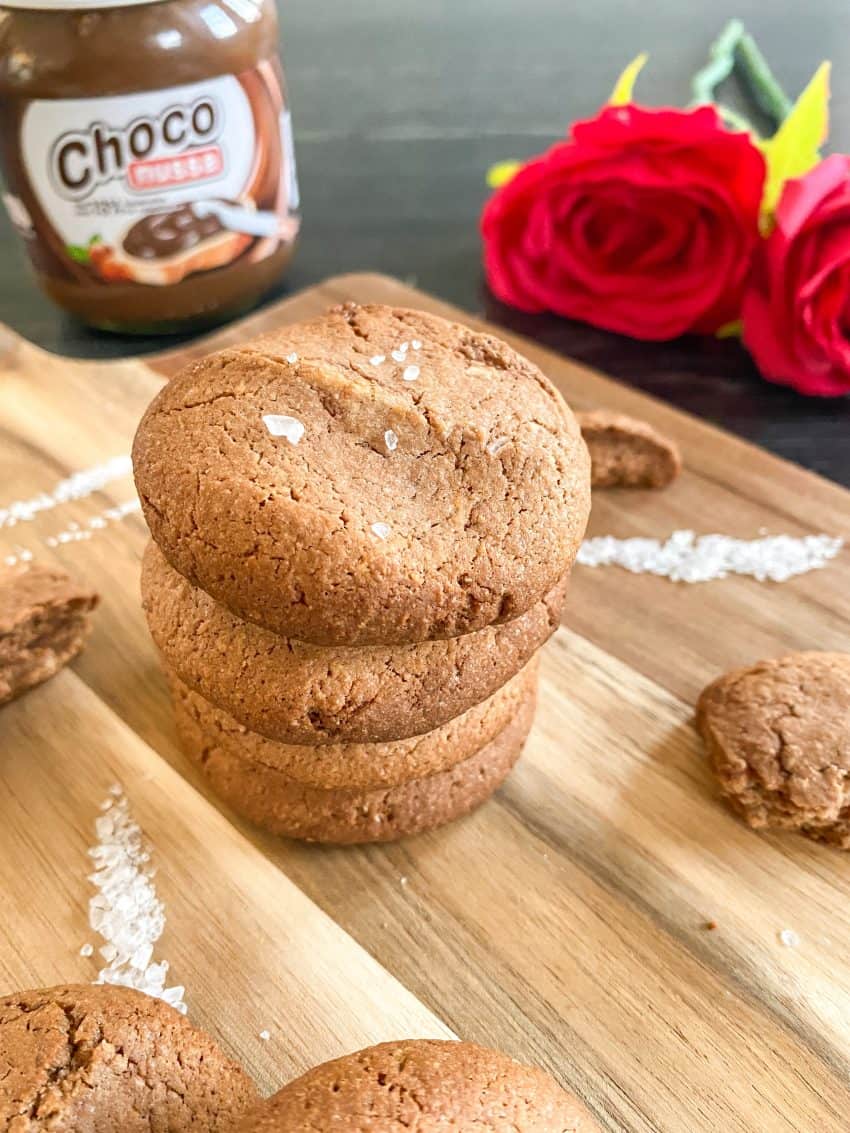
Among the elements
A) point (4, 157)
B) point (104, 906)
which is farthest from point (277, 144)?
point (104, 906)

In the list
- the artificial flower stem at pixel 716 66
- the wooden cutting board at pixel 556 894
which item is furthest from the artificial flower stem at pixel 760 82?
the wooden cutting board at pixel 556 894

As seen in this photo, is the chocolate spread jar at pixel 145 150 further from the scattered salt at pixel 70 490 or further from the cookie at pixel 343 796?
the cookie at pixel 343 796

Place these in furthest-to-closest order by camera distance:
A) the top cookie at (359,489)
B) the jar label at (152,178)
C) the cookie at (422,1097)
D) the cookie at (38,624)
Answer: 1. the jar label at (152,178)
2. the cookie at (38,624)
3. the top cookie at (359,489)
4. the cookie at (422,1097)

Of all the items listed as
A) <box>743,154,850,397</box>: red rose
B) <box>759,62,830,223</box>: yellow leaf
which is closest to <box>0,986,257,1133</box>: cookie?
<box>743,154,850,397</box>: red rose

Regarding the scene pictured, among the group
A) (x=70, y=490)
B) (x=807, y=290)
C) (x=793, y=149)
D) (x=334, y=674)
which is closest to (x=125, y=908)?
(x=334, y=674)

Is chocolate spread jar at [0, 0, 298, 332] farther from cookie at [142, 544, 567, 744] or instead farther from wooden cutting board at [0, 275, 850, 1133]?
cookie at [142, 544, 567, 744]

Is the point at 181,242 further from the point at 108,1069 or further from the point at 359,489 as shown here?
the point at 108,1069
